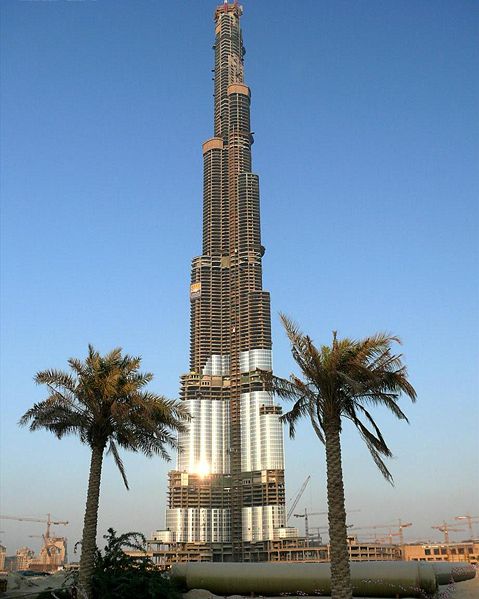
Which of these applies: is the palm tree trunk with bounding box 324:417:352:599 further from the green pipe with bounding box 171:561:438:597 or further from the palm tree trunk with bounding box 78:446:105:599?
the palm tree trunk with bounding box 78:446:105:599

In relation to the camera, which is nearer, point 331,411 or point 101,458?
point 331,411

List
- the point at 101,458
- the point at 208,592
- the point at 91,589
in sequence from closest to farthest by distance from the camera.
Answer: the point at 91,589
the point at 101,458
the point at 208,592

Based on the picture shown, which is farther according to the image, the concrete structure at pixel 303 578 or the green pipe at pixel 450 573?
the green pipe at pixel 450 573

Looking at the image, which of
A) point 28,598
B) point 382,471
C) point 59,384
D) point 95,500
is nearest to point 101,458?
point 95,500

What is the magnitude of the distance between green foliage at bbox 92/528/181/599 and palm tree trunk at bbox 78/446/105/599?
76 cm

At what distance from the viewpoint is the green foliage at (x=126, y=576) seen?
28469 millimetres

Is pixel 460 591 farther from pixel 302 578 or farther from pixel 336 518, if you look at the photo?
pixel 336 518

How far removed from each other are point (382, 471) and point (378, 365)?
4203mm

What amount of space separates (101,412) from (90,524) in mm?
4973

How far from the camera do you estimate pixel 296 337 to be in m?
26.5

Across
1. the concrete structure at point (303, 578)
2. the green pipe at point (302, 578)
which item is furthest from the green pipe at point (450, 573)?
the green pipe at point (302, 578)

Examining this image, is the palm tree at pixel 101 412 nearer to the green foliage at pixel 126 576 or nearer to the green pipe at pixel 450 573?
the green foliage at pixel 126 576

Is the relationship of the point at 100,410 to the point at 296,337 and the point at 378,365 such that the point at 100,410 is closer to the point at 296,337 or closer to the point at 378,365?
the point at 296,337

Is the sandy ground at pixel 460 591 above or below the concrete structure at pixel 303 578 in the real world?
below
